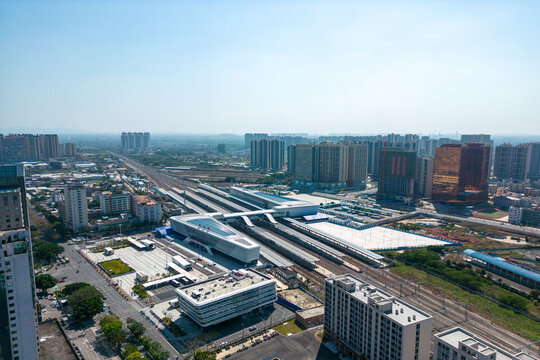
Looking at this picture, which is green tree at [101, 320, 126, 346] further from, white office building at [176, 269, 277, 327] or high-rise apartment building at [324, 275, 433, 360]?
high-rise apartment building at [324, 275, 433, 360]

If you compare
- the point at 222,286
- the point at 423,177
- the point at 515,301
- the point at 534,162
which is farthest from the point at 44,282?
the point at 534,162

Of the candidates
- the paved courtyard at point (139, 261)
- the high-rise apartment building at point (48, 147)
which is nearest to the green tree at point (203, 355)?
the paved courtyard at point (139, 261)

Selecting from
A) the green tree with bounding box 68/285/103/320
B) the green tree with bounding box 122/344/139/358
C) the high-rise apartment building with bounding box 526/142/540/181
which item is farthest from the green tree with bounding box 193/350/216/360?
the high-rise apartment building with bounding box 526/142/540/181

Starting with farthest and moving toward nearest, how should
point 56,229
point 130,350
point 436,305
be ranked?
1. point 56,229
2. point 436,305
3. point 130,350

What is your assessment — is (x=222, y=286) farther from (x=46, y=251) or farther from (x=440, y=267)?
(x=46, y=251)

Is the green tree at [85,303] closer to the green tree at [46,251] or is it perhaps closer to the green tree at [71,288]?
the green tree at [71,288]

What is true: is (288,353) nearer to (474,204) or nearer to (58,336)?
(58,336)
